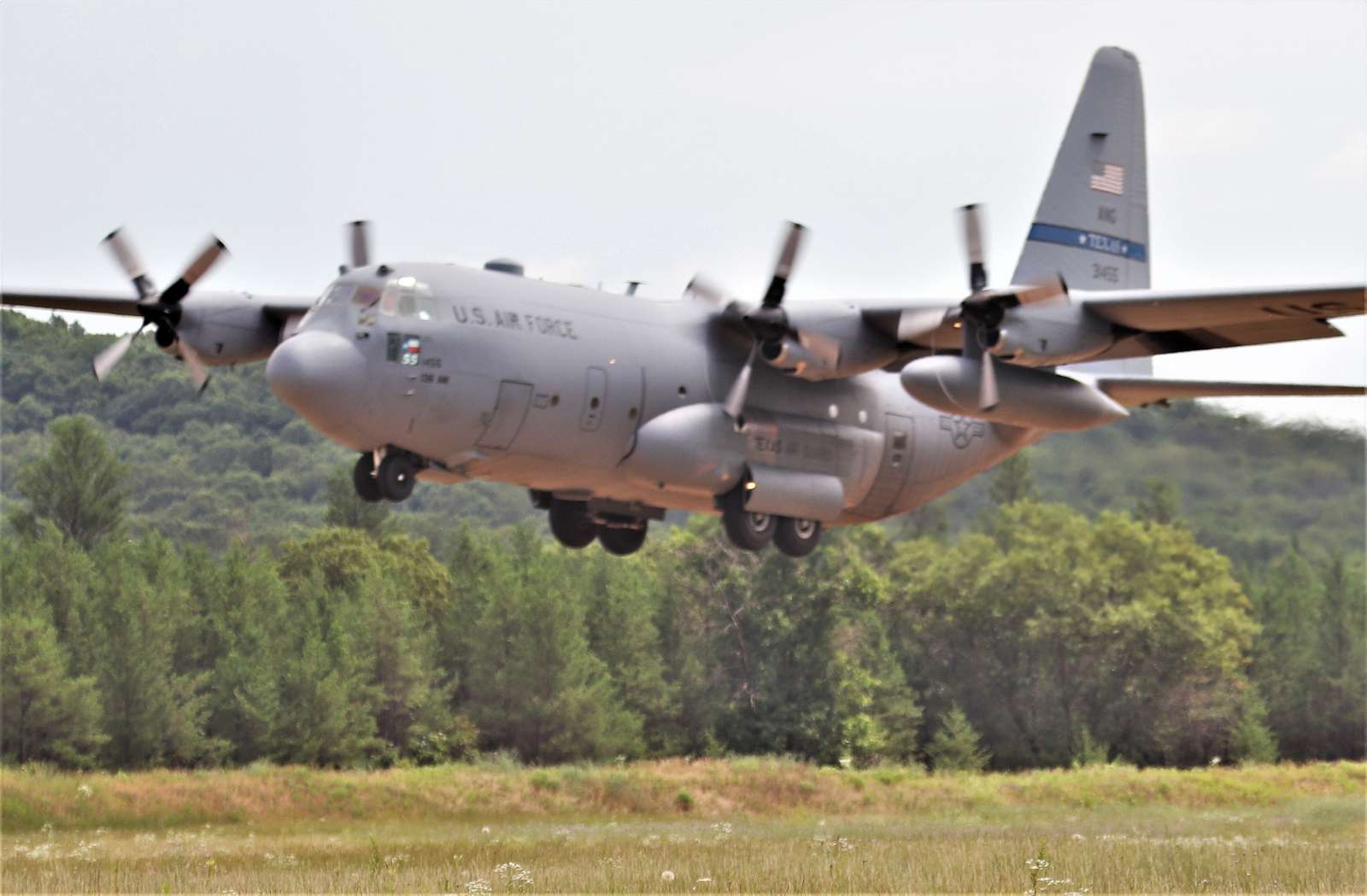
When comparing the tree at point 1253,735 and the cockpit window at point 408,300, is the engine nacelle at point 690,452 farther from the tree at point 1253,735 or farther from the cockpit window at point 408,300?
the tree at point 1253,735

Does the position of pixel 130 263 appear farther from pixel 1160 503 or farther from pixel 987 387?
pixel 1160 503

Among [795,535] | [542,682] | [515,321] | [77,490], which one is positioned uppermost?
[77,490]

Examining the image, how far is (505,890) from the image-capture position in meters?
19.0

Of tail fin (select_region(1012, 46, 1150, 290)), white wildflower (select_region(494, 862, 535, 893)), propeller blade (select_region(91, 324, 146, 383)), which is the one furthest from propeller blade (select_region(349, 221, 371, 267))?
tail fin (select_region(1012, 46, 1150, 290))

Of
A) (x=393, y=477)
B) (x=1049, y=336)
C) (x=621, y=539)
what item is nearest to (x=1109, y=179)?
(x=1049, y=336)

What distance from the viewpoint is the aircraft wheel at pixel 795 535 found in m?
30.8

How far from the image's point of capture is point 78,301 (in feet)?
103

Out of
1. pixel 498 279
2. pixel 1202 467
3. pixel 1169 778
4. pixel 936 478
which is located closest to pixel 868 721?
pixel 1169 778

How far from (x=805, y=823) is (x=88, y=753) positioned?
1943cm

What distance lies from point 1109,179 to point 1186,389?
5.46 meters

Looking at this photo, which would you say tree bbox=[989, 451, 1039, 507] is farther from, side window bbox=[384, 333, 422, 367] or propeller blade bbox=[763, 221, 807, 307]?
side window bbox=[384, 333, 422, 367]

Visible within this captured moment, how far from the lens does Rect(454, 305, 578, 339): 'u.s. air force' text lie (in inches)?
1042

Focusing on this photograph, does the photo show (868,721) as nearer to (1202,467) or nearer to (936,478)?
(1202,467)

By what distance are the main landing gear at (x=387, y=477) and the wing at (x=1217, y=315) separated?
10372 millimetres
